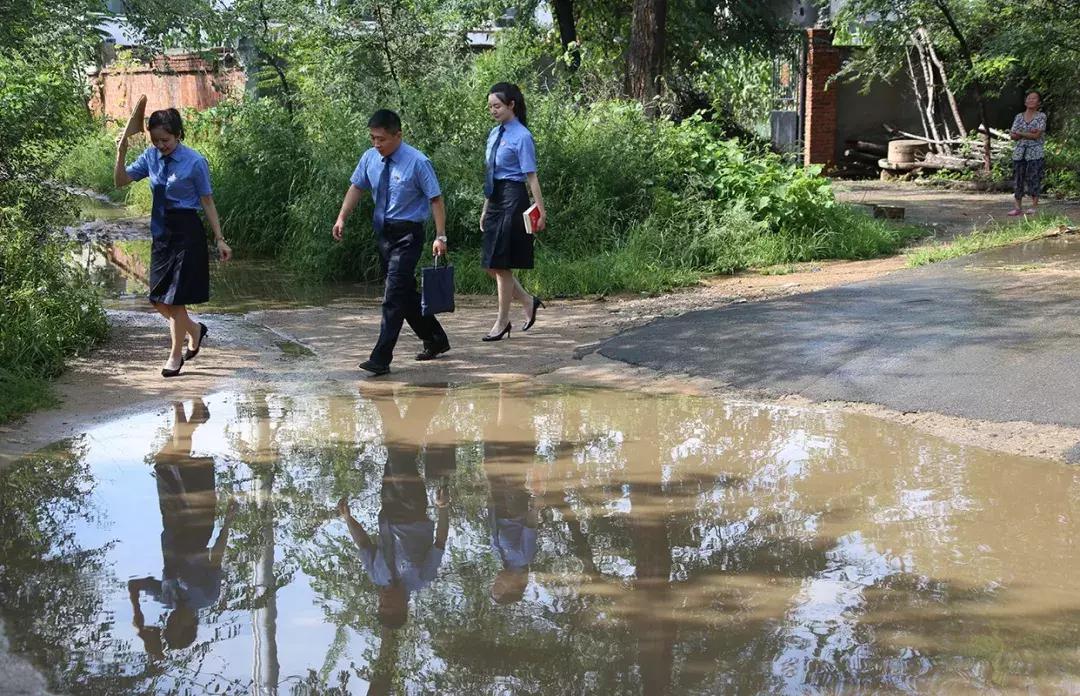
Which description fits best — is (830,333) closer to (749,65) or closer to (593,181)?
(593,181)

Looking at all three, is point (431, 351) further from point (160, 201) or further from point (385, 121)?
point (160, 201)

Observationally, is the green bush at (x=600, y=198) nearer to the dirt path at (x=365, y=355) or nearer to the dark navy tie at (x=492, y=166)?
the dirt path at (x=365, y=355)

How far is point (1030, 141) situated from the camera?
46.9 ft

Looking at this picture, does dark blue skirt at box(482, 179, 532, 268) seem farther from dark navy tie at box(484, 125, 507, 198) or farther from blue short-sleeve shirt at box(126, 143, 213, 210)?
blue short-sleeve shirt at box(126, 143, 213, 210)

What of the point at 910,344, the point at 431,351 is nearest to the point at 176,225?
the point at 431,351

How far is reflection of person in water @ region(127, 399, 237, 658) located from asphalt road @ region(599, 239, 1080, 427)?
3244 millimetres

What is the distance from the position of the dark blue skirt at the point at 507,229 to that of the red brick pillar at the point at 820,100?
14.1 m

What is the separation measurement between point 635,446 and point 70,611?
2987 mm

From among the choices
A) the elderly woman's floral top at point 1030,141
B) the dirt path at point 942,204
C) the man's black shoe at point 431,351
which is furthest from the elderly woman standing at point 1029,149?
the man's black shoe at point 431,351

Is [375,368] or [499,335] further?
[499,335]

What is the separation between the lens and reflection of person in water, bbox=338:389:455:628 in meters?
4.49

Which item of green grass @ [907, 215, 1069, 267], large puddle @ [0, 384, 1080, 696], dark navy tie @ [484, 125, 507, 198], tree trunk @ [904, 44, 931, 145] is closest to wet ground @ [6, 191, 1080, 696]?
large puddle @ [0, 384, 1080, 696]

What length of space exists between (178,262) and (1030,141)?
1067cm

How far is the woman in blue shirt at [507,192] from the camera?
8.50 metres
